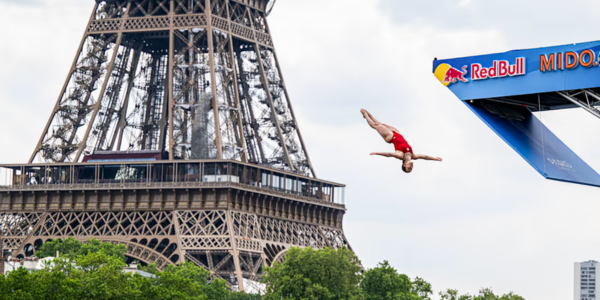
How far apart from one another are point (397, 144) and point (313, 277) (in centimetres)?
5434

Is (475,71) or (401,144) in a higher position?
(475,71)

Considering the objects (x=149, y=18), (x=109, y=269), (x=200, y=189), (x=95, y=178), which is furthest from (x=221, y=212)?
(x=109, y=269)

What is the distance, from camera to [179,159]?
113 m

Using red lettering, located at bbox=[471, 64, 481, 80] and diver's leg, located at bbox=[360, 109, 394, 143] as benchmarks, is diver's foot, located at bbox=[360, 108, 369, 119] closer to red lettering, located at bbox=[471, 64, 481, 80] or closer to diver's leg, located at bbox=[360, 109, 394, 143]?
diver's leg, located at bbox=[360, 109, 394, 143]

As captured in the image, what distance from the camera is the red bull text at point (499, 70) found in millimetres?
49344

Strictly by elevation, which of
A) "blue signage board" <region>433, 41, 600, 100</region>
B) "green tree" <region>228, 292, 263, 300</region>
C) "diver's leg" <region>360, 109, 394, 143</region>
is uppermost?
"blue signage board" <region>433, 41, 600, 100</region>

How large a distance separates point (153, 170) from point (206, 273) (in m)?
15.0

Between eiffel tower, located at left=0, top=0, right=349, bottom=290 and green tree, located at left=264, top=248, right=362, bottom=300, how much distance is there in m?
9.97

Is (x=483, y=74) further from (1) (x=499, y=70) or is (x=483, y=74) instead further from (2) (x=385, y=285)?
(2) (x=385, y=285)

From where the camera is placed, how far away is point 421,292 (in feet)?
350

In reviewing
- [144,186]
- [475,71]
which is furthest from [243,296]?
[475,71]

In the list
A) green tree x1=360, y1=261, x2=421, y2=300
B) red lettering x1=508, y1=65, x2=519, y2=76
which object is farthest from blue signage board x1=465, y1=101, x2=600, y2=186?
green tree x1=360, y1=261, x2=421, y2=300

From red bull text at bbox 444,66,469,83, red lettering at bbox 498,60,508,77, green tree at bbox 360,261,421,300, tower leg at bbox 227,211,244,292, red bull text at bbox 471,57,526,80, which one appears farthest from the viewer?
tower leg at bbox 227,211,244,292

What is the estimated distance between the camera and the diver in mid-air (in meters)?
39.1
